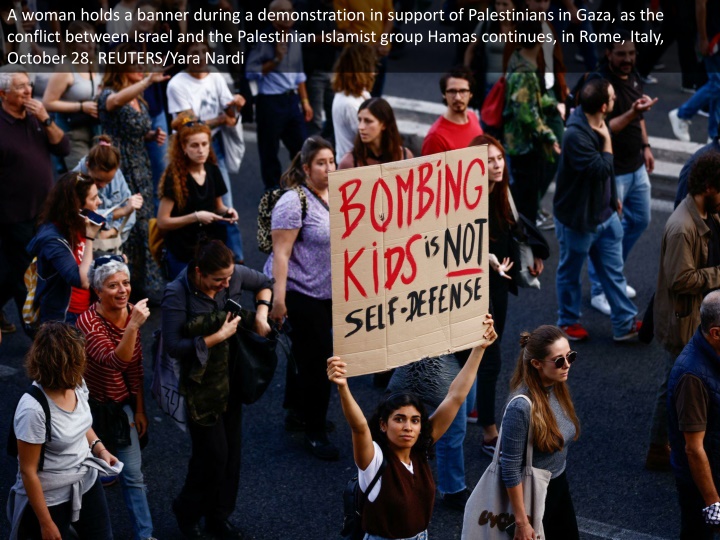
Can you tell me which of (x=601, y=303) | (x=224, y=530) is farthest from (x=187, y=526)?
(x=601, y=303)

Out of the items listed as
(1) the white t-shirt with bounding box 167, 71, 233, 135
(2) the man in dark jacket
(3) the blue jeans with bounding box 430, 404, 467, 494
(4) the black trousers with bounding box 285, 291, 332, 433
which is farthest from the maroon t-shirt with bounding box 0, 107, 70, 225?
(2) the man in dark jacket

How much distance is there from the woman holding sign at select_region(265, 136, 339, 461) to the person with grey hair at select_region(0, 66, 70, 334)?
192 centimetres

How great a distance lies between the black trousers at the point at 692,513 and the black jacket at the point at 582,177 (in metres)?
2.89

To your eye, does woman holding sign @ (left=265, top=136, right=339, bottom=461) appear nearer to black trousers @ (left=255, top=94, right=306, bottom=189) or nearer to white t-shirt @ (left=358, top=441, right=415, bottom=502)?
white t-shirt @ (left=358, top=441, right=415, bottom=502)

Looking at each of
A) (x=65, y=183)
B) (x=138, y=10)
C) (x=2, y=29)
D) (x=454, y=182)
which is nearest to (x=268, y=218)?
(x=65, y=183)

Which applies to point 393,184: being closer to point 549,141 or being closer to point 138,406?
point 138,406

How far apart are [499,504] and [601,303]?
402cm

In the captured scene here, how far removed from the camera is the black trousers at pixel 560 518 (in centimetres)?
482

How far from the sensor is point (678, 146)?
38.0ft

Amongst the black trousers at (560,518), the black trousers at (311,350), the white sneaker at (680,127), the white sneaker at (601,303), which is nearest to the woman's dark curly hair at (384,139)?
the black trousers at (311,350)

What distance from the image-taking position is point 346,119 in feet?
27.0

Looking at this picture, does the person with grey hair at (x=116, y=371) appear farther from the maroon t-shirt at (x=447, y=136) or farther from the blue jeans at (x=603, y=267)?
the blue jeans at (x=603, y=267)

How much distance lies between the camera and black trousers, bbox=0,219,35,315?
7270mm

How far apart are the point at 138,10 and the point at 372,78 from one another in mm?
3116
